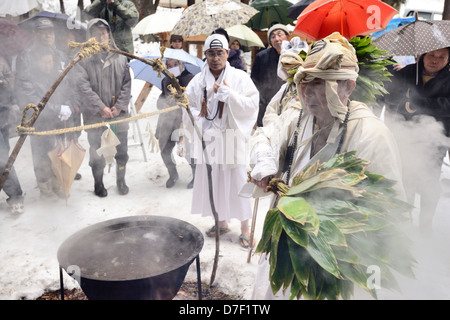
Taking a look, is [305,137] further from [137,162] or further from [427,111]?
[137,162]

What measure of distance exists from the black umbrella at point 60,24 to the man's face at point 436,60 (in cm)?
544

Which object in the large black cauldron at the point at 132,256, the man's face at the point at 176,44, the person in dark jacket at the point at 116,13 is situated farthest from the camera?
the person in dark jacket at the point at 116,13

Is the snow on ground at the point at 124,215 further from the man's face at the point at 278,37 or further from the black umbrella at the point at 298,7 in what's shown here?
the black umbrella at the point at 298,7

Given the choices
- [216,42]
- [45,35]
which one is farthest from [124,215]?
[45,35]

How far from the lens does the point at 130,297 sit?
213 centimetres

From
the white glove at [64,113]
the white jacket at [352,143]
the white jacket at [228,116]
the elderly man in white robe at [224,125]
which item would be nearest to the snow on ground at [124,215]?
the elderly man in white robe at [224,125]

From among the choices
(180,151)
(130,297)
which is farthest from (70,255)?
(180,151)

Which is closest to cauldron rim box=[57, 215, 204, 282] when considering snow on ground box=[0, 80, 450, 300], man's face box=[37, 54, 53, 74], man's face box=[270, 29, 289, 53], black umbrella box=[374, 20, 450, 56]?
snow on ground box=[0, 80, 450, 300]

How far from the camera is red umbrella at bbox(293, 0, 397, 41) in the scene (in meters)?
4.16

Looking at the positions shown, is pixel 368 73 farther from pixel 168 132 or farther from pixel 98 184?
pixel 98 184

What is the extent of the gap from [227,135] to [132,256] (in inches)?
77.9

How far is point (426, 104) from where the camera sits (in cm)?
383

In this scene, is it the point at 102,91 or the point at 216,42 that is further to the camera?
the point at 102,91

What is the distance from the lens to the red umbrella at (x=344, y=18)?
4164 millimetres
